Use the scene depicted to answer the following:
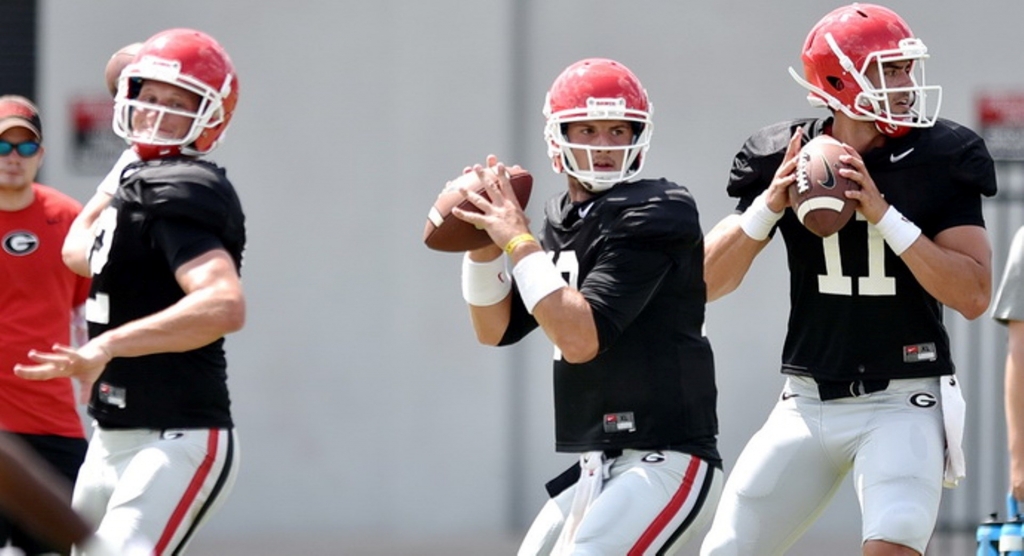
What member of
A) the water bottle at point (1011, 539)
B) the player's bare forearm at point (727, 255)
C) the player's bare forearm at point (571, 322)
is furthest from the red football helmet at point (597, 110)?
the water bottle at point (1011, 539)

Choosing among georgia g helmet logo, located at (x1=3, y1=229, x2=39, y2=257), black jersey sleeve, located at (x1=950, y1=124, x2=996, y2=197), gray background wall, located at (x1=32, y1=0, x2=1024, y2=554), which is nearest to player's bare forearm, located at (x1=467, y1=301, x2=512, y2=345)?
black jersey sleeve, located at (x1=950, y1=124, x2=996, y2=197)

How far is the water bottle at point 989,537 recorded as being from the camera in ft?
18.6

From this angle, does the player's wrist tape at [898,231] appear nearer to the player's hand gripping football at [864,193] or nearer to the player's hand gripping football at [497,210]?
the player's hand gripping football at [864,193]

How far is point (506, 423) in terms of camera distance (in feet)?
30.5

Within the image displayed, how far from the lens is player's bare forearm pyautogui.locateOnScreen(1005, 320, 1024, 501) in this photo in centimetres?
574

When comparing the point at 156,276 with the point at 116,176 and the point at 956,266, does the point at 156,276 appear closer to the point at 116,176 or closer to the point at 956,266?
the point at 116,176

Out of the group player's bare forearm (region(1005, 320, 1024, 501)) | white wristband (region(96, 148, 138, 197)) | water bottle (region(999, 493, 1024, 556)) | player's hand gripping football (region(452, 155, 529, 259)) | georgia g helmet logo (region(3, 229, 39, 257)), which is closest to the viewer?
player's hand gripping football (region(452, 155, 529, 259))

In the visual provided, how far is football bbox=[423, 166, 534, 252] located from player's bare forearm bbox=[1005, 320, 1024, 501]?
1.75 metres

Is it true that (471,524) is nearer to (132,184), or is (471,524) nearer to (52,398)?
(52,398)

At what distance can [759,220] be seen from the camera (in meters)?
5.27

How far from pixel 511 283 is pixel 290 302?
4.27 meters

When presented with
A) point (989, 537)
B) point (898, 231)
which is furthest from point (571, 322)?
point (989, 537)

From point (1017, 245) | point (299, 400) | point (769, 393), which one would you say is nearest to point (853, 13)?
point (1017, 245)

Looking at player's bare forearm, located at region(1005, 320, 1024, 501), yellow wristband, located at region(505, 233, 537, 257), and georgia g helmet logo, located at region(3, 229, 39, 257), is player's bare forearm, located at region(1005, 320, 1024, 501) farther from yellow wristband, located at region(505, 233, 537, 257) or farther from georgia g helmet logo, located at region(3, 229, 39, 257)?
georgia g helmet logo, located at region(3, 229, 39, 257)
